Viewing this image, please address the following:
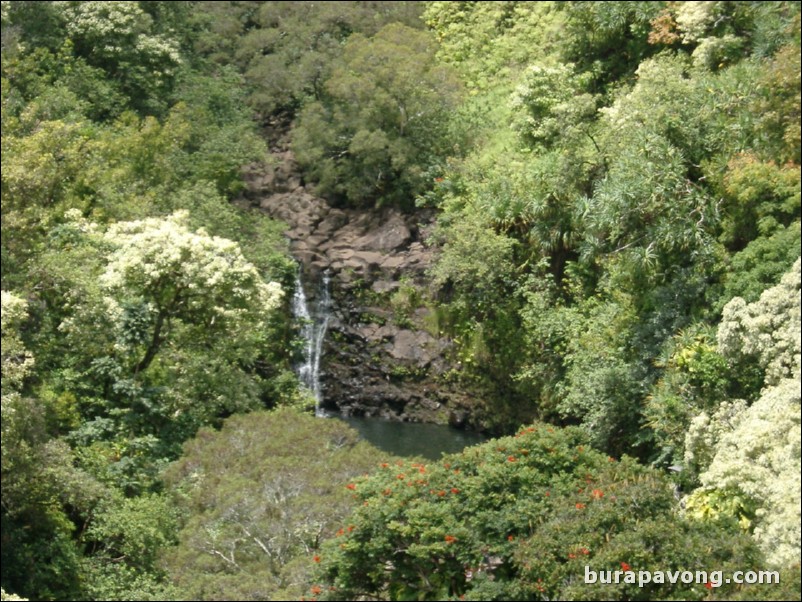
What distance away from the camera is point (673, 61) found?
2744 cm

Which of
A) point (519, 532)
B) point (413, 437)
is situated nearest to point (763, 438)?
point (519, 532)

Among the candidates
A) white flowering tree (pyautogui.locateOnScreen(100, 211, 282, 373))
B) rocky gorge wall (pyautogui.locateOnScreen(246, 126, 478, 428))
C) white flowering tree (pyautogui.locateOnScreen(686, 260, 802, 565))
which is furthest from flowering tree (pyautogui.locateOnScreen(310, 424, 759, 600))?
rocky gorge wall (pyautogui.locateOnScreen(246, 126, 478, 428))

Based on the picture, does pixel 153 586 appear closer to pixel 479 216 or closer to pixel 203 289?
pixel 203 289

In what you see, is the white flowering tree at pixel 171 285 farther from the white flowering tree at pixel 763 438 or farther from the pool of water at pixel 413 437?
the white flowering tree at pixel 763 438

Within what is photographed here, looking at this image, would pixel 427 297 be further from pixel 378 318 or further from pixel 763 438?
pixel 763 438

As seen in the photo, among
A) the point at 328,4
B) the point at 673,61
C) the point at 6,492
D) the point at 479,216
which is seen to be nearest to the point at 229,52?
the point at 328,4

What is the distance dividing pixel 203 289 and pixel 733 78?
10.7m

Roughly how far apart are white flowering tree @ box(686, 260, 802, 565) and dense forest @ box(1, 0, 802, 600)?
0.05 meters

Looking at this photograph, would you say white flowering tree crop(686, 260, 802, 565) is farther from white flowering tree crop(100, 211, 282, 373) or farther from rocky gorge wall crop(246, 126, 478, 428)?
rocky gorge wall crop(246, 126, 478, 428)

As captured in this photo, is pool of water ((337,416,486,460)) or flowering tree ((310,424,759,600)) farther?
pool of water ((337,416,486,460))

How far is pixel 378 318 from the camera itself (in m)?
31.6

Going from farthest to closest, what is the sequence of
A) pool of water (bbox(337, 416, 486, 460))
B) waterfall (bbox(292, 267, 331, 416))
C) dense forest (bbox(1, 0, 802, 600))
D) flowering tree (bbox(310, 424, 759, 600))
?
waterfall (bbox(292, 267, 331, 416))
pool of water (bbox(337, 416, 486, 460))
dense forest (bbox(1, 0, 802, 600))
flowering tree (bbox(310, 424, 759, 600))

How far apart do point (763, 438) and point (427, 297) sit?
14735 mm

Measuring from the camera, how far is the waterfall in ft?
104
